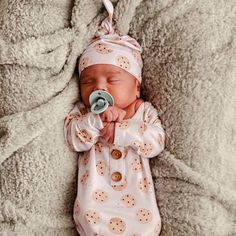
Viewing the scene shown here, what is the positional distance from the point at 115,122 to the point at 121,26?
256mm

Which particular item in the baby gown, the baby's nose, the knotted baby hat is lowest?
the baby gown

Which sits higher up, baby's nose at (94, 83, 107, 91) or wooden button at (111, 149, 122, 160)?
baby's nose at (94, 83, 107, 91)

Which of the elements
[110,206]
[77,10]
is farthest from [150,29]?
[110,206]

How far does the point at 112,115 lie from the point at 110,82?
94 mm

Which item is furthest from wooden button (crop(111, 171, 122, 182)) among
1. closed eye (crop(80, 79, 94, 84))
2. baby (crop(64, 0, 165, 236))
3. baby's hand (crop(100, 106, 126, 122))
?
closed eye (crop(80, 79, 94, 84))

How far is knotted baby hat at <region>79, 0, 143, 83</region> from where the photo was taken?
4.64ft

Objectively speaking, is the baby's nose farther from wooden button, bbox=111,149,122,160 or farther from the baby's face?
wooden button, bbox=111,149,122,160

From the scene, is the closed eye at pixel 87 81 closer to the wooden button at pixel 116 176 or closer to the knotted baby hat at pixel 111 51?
the knotted baby hat at pixel 111 51

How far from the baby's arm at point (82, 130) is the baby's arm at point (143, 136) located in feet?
0.18

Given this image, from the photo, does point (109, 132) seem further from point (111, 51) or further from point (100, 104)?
point (111, 51)

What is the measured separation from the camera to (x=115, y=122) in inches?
54.5

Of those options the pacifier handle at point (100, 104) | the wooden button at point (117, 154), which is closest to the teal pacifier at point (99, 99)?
the pacifier handle at point (100, 104)

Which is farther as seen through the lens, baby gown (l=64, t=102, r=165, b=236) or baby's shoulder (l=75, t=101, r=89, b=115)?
baby's shoulder (l=75, t=101, r=89, b=115)

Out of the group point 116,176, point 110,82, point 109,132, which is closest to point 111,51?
point 110,82
